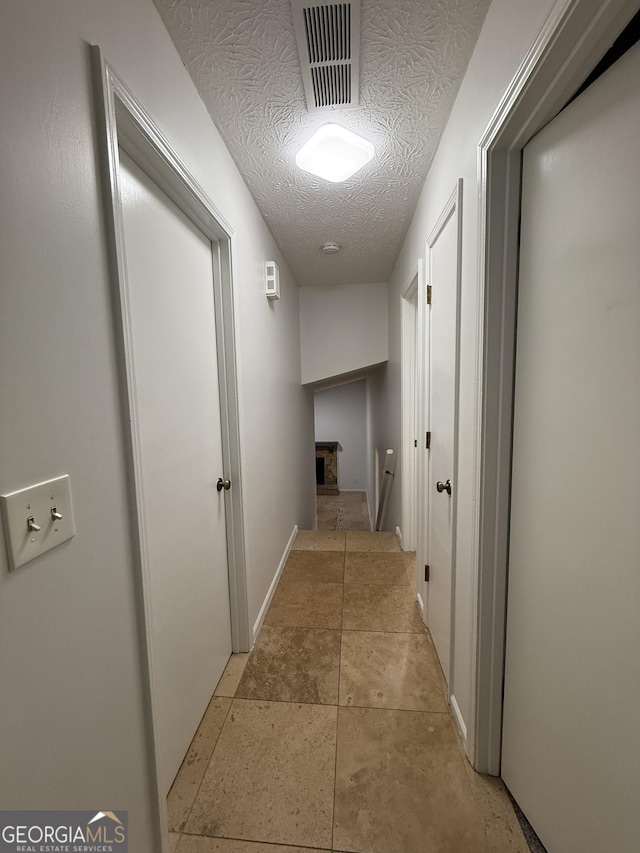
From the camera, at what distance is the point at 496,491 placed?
3.47ft

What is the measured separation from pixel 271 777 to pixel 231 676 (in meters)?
0.48

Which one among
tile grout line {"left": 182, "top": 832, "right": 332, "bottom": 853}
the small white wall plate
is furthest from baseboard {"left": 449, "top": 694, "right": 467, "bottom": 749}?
the small white wall plate

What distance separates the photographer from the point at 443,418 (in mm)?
1488

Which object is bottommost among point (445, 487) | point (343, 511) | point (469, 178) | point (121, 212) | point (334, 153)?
point (343, 511)

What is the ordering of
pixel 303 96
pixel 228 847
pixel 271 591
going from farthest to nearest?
1. pixel 271 591
2. pixel 303 96
3. pixel 228 847

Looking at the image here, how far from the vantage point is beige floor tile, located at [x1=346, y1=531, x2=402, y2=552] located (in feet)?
9.03

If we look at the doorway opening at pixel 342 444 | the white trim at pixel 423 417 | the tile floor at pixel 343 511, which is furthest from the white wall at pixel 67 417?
the doorway opening at pixel 342 444

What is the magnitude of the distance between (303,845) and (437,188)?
2412mm

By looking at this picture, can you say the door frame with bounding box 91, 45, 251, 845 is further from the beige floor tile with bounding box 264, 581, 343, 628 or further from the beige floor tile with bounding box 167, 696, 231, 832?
the beige floor tile with bounding box 264, 581, 343, 628

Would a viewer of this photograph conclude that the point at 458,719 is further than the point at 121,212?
Yes

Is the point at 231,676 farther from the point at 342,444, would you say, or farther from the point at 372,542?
the point at 342,444

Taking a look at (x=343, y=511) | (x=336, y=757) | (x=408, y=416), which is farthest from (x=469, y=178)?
(x=343, y=511)

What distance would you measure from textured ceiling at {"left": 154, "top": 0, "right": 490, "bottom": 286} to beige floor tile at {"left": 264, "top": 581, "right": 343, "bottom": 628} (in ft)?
7.76

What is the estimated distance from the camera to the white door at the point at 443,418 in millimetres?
1314
